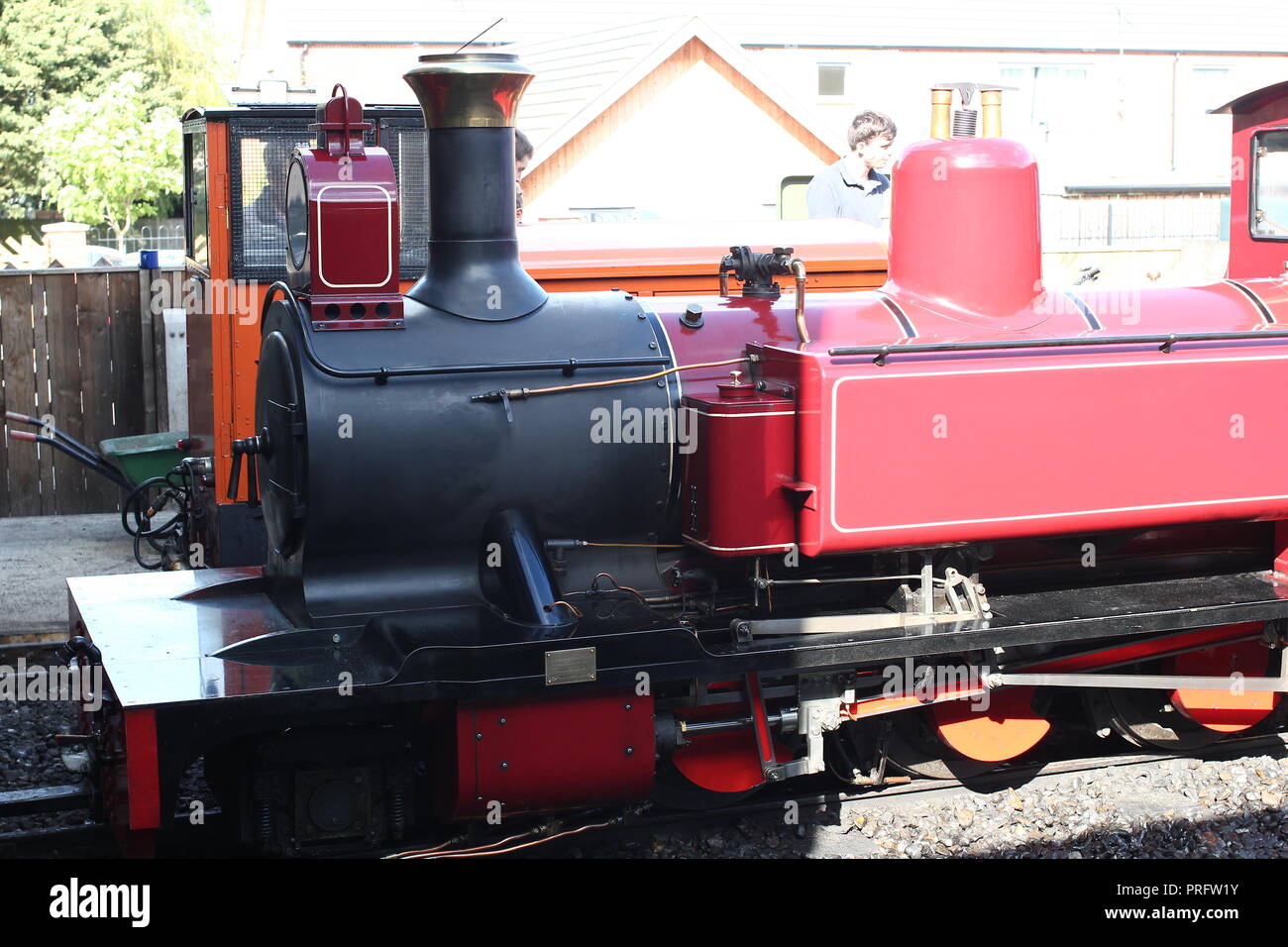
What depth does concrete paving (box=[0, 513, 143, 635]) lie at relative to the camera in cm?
709

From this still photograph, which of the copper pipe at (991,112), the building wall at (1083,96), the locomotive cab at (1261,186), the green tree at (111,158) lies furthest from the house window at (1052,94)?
the copper pipe at (991,112)

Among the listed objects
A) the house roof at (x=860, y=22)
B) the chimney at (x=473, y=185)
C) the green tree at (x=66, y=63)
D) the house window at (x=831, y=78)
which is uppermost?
the green tree at (x=66, y=63)

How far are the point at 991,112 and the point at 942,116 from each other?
0.52 ft

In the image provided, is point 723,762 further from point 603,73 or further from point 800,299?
point 603,73

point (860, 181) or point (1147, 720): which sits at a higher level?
point (860, 181)

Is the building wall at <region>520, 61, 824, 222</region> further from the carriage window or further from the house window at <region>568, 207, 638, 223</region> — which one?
the carriage window

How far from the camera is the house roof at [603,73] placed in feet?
68.9

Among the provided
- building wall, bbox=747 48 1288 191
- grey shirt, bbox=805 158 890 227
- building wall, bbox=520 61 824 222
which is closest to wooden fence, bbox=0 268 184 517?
grey shirt, bbox=805 158 890 227

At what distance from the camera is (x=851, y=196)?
7797 millimetres

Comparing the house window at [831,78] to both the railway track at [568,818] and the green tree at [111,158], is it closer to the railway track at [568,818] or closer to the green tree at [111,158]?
the green tree at [111,158]

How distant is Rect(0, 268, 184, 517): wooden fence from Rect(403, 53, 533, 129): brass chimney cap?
20.1 ft

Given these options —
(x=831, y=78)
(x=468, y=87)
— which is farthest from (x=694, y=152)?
(x=468, y=87)

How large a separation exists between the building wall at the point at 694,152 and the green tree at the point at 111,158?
14.6m
